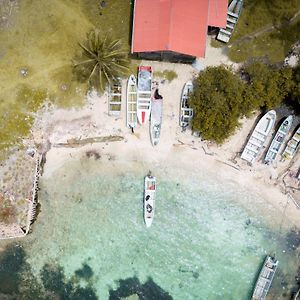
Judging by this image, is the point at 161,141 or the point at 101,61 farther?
the point at 161,141

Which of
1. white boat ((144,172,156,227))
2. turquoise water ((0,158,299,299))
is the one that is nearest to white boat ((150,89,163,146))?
turquoise water ((0,158,299,299))

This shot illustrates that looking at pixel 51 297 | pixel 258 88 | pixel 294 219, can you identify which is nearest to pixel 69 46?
pixel 258 88

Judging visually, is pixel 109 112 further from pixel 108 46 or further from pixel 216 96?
pixel 216 96

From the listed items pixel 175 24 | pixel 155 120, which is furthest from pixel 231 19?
pixel 155 120

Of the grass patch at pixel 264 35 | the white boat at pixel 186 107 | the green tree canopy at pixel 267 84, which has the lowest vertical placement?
the white boat at pixel 186 107

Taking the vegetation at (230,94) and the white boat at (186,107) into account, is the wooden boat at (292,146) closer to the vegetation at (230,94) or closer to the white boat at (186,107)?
the vegetation at (230,94)

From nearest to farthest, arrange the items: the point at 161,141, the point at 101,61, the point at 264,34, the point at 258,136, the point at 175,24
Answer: the point at 175,24 → the point at 101,61 → the point at 258,136 → the point at 264,34 → the point at 161,141

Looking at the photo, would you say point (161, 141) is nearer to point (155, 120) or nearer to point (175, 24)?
point (155, 120)

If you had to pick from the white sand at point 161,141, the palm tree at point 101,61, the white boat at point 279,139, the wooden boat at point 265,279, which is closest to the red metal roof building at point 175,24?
the palm tree at point 101,61
